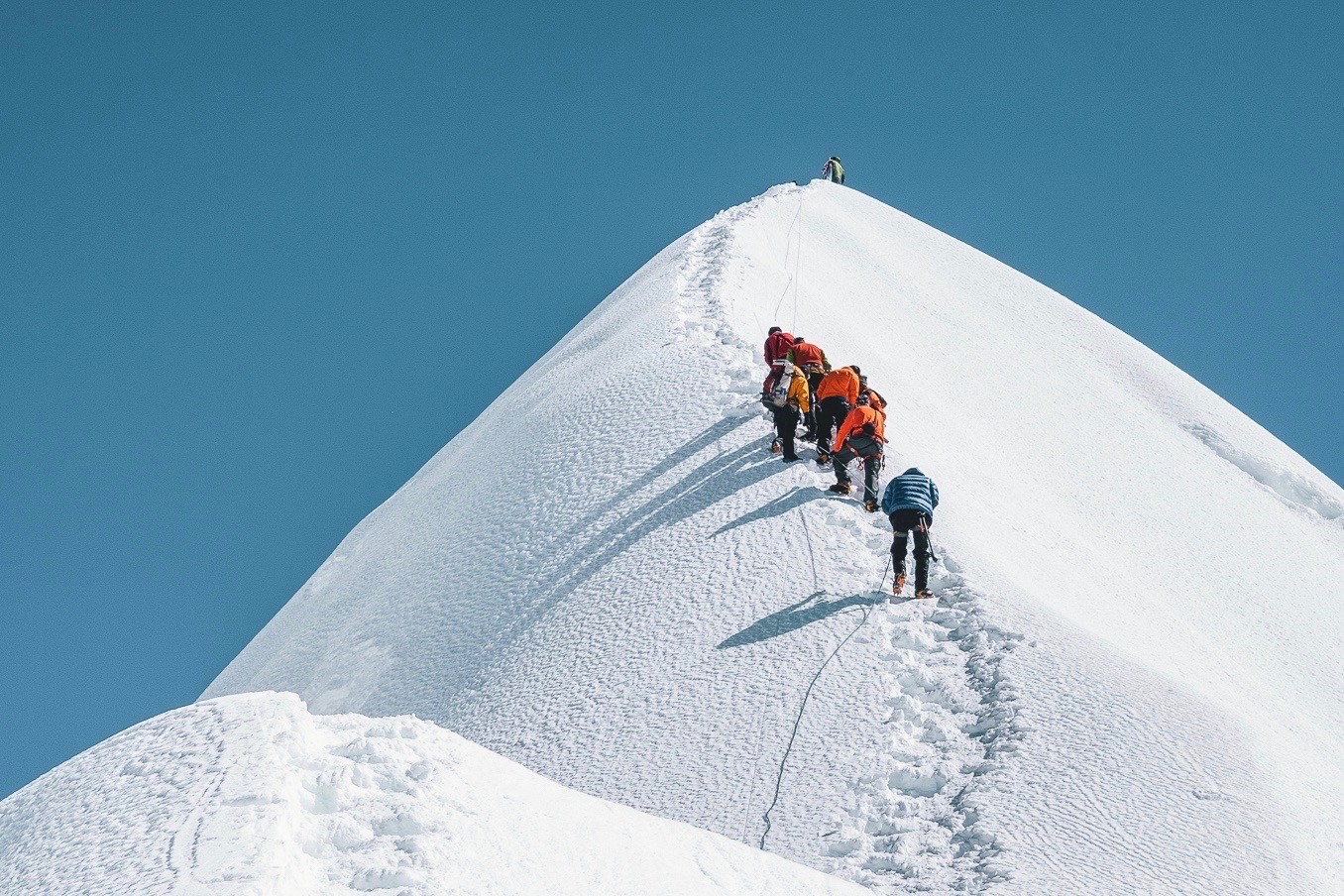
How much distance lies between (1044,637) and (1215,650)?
3.62m

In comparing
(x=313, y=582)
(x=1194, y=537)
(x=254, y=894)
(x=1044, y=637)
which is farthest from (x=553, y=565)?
(x=1194, y=537)

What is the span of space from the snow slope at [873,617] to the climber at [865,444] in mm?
301

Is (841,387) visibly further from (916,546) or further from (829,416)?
(916,546)

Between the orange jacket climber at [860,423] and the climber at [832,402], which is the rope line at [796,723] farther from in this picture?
the climber at [832,402]

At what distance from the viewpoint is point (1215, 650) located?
39.4 ft

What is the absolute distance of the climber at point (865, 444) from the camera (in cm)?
1159

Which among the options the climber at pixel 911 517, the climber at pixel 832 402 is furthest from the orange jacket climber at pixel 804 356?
the climber at pixel 911 517

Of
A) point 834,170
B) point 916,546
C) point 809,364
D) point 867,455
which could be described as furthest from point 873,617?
point 834,170

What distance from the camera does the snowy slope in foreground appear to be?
218 inches

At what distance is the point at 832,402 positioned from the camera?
40.7ft

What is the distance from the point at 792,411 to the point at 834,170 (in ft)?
73.4

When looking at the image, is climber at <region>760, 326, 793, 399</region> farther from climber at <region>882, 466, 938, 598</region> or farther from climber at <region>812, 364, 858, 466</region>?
climber at <region>882, 466, 938, 598</region>

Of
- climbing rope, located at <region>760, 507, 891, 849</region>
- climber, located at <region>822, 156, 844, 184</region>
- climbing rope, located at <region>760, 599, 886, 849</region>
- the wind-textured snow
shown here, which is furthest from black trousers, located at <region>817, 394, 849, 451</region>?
climber, located at <region>822, 156, 844, 184</region>

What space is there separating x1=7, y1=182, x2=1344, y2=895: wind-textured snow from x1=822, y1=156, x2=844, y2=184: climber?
1276 centimetres
